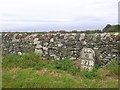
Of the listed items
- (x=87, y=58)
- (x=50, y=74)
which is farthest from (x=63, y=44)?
(x=50, y=74)

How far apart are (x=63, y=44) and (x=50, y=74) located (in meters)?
2.70

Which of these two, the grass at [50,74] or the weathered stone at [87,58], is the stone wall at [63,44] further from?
the grass at [50,74]

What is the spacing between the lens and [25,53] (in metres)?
15.7

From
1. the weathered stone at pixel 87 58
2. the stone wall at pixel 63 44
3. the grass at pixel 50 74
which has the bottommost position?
the grass at pixel 50 74

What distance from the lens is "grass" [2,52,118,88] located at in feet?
36.9

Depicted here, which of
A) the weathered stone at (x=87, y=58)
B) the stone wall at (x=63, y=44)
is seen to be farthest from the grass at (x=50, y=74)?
the stone wall at (x=63, y=44)

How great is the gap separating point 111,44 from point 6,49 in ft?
19.9

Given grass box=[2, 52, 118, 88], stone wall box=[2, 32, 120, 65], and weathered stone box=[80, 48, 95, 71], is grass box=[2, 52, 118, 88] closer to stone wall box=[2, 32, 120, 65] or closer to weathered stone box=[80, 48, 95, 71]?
weathered stone box=[80, 48, 95, 71]

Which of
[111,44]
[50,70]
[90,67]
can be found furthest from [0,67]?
[111,44]

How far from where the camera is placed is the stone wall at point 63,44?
13914 millimetres

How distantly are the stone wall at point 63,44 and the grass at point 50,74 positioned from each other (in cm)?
50

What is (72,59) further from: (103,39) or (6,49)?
(6,49)

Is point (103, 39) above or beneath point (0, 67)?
above

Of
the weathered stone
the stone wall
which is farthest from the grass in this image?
the stone wall
